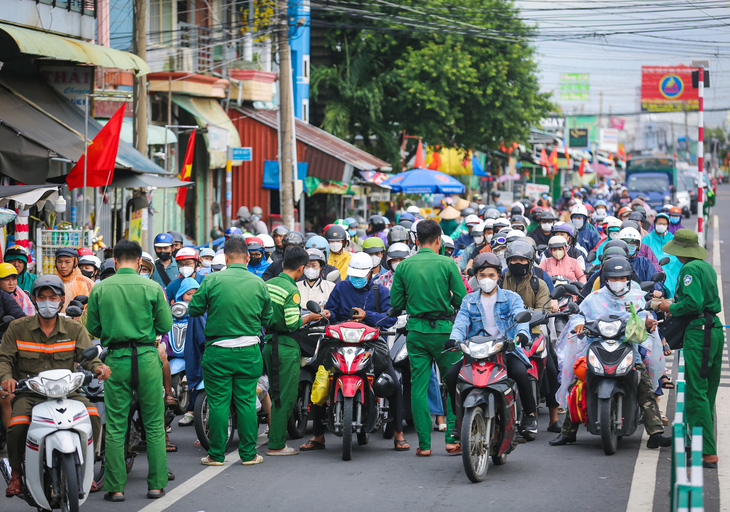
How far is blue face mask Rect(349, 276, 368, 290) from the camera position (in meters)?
9.86

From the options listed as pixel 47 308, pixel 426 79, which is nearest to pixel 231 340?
pixel 47 308

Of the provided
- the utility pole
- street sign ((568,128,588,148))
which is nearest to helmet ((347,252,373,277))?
the utility pole

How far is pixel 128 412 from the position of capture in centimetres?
790

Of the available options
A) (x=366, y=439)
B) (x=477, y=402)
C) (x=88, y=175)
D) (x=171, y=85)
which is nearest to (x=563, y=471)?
(x=477, y=402)

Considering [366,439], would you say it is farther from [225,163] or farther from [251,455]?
[225,163]

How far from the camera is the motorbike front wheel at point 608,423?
902 cm

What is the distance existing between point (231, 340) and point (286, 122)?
13161 millimetres

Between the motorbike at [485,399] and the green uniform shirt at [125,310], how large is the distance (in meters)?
2.36

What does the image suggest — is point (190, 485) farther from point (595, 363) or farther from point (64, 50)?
point (64, 50)

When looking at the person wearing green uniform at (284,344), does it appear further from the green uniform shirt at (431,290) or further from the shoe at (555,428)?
the shoe at (555,428)

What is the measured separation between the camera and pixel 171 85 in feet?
74.2

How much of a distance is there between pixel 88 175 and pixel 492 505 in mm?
8812

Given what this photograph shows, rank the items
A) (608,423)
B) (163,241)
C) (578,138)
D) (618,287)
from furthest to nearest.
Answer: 1. (578,138)
2. (163,241)
3. (618,287)
4. (608,423)

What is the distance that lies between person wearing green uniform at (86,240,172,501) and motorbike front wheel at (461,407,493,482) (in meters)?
2.20
